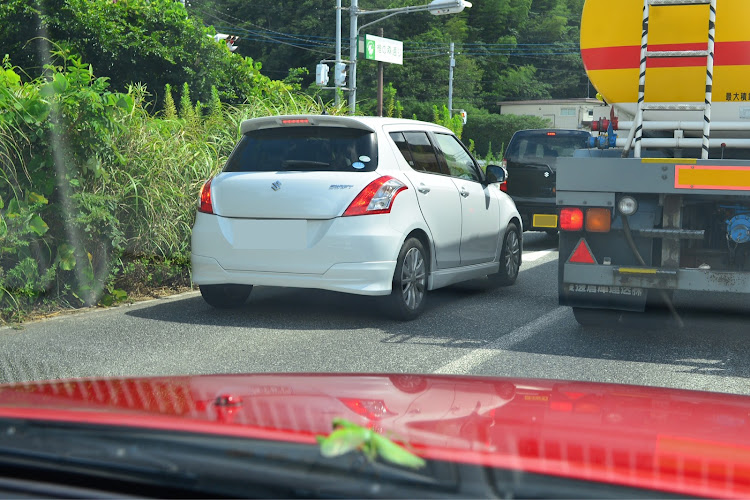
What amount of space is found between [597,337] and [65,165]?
183 inches

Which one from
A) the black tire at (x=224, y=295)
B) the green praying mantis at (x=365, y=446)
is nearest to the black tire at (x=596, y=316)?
the black tire at (x=224, y=295)

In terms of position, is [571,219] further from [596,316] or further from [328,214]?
[328,214]

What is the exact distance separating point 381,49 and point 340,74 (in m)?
1.45

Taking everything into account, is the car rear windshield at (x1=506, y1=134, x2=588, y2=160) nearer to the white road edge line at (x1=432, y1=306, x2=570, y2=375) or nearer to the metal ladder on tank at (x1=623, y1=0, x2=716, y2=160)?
the white road edge line at (x1=432, y1=306, x2=570, y2=375)

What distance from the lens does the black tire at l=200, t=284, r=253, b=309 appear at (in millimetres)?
7794

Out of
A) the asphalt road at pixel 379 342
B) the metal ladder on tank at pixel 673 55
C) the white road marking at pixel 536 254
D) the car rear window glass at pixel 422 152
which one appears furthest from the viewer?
the white road marking at pixel 536 254

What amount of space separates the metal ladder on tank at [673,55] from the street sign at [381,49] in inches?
770

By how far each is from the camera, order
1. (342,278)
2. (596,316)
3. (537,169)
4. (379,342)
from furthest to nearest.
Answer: (537,169) < (596,316) < (342,278) < (379,342)

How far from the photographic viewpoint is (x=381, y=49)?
27.2m

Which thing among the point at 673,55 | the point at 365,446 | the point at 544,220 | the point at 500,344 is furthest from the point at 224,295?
Result: the point at 544,220

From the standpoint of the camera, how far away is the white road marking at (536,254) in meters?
12.5

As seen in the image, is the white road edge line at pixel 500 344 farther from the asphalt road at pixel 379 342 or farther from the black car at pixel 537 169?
the black car at pixel 537 169

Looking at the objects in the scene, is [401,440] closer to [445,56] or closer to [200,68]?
[200,68]

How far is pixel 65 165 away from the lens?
25.3 feet
